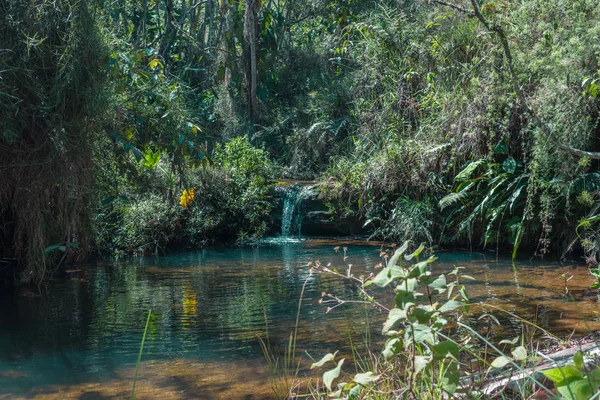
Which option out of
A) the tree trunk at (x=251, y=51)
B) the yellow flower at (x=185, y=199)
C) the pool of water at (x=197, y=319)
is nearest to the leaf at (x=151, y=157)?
the pool of water at (x=197, y=319)

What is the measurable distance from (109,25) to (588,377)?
697 cm

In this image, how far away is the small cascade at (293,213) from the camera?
13680mm

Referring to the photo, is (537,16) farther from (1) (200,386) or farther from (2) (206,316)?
(1) (200,386)

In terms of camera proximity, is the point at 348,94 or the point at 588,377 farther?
the point at 348,94

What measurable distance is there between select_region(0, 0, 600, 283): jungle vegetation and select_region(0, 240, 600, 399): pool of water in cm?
65

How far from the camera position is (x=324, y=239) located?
43.3ft

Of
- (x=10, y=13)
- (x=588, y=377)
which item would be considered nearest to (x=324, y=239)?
(x=10, y=13)

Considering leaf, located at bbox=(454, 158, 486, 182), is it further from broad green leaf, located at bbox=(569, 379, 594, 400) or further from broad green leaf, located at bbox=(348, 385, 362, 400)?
broad green leaf, located at bbox=(569, 379, 594, 400)

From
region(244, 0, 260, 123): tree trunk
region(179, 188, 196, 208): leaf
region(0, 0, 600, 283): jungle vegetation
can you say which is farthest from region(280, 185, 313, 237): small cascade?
region(244, 0, 260, 123): tree trunk

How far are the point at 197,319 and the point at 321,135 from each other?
34.0ft

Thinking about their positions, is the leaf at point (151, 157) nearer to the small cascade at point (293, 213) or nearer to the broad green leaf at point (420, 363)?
the small cascade at point (293, 213)

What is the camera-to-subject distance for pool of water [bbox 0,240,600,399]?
4.89 metres

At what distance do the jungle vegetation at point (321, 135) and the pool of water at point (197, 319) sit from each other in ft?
2.13

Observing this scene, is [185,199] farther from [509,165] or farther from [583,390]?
[583,390]
